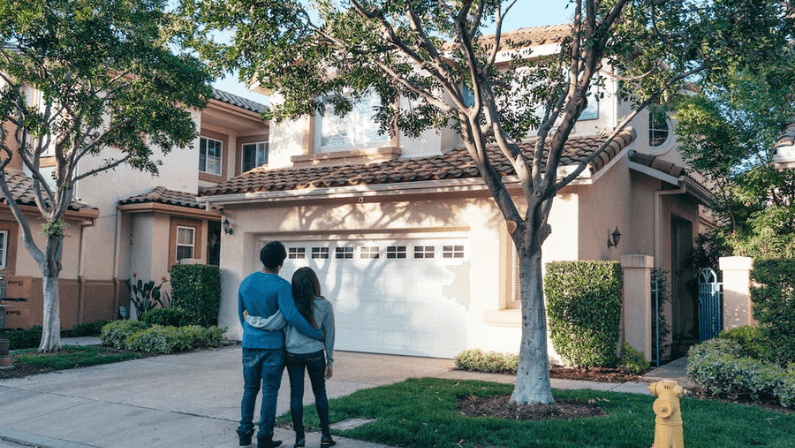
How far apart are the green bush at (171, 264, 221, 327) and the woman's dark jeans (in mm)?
8967

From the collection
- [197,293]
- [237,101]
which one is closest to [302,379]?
[197,293]

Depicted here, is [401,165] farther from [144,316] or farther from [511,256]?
[144,316]

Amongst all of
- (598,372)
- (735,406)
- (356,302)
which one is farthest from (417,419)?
(356,302)

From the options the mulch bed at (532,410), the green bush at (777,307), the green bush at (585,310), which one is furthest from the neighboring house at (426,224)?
the mulch bed at (532,410)

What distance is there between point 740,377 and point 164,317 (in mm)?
11002

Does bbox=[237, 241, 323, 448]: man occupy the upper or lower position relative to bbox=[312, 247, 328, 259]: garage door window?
lower

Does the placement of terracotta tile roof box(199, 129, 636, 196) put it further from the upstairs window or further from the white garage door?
the upstairs window

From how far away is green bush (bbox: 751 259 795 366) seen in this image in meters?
9.30

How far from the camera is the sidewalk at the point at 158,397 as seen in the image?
6984 mm

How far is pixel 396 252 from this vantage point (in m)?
13.3

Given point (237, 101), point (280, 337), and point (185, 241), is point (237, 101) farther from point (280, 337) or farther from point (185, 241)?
point (280, 337)

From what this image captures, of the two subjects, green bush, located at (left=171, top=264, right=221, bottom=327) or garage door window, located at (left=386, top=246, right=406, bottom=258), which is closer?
garage door window, located at (left=386, top=246, right=406, bottom=258)

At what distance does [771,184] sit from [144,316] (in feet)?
41.1

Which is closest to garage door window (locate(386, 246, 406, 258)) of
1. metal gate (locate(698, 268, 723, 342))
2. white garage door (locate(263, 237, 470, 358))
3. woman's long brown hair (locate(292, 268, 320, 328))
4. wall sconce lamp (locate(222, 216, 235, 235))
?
white garage door (locate(263, 237, 470, 358))
